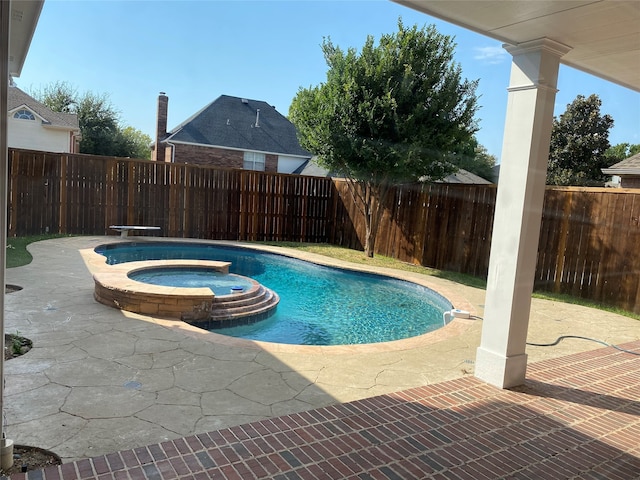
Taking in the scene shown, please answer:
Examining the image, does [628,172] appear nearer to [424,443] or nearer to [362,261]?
[362,261]

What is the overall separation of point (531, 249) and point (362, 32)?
26.5 feet

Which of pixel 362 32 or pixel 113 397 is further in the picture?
pixel 362 32

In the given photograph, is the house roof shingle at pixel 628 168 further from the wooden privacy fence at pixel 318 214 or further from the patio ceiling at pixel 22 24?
the patio ceiling at pixel 22 24

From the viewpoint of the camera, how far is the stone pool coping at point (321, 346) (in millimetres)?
4594

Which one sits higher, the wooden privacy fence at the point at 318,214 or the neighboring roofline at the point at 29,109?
the neighboring roofline at the point at 29,109

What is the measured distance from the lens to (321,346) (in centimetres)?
478

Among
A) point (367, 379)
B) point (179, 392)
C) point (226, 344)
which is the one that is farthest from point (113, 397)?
point (367, 379)

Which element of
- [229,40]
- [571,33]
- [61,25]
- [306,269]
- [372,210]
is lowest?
[306,269]

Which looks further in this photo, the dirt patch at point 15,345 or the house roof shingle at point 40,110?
the house roof shingle at point 40,110

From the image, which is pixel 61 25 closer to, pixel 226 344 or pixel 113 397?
pixel 226 344

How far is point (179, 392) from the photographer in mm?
3277

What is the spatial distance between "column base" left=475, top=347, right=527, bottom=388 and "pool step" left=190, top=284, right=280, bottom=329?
11.2ft

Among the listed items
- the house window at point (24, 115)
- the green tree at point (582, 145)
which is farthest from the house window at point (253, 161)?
the green tree at point (582, 145)

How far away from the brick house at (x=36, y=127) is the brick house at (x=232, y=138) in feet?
13.9
